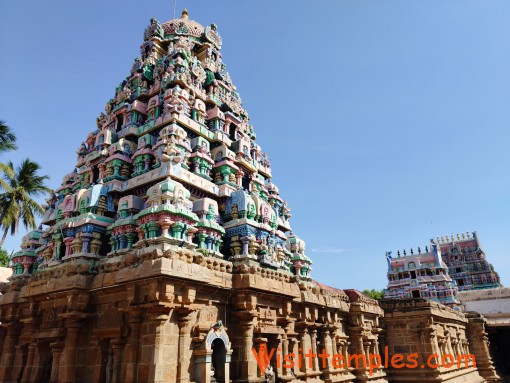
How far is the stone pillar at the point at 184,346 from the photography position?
1026 centimetres

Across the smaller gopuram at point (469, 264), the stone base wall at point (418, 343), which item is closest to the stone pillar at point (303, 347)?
the stone base wall at point (418, 343)

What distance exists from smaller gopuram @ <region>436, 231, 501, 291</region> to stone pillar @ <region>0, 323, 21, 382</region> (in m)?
59.3

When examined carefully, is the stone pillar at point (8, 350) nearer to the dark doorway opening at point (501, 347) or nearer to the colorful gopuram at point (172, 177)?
the colorful gopuram at point (172, 177)

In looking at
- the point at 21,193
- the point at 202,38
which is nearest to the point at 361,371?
the point at 202,38

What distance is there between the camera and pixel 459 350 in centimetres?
2605

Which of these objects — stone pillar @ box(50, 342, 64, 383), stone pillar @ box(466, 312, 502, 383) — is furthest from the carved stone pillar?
stone pillar @ box(466, 312, 502, 383)

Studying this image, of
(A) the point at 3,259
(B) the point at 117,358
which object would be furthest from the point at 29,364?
(A) the point at 3,259

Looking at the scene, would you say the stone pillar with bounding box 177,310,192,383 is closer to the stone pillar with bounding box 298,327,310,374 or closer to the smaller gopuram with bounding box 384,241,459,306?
the stone pillar with bounding box 298,327,310,374

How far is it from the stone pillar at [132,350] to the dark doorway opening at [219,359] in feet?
8.53

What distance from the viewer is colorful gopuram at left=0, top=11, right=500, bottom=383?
10797 mm

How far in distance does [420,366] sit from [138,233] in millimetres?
16431

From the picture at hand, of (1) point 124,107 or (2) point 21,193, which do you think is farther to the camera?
(2) point 21,193

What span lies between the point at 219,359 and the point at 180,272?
3.48 meters

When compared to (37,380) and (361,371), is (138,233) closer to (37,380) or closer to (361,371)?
(37,380)
